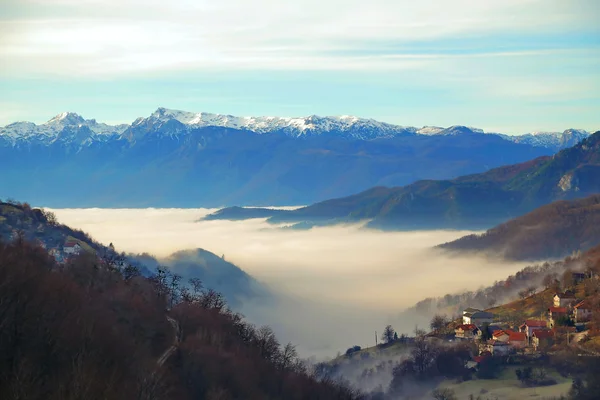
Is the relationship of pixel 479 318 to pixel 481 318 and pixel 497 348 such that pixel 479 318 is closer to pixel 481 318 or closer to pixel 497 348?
pixel 481 318

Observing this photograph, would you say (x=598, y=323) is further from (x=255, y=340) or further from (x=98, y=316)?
(x=98, y=316)

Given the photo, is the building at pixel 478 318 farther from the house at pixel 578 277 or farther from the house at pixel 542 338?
the house at pixel 542 338

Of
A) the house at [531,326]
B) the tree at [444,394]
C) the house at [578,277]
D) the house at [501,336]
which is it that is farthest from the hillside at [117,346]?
the house at [578,277]

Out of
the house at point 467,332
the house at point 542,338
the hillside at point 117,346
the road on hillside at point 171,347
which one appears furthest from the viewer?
the house at point 467,332

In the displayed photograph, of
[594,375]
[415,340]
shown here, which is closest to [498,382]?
[594,375]

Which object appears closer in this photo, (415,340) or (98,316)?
(98,316)

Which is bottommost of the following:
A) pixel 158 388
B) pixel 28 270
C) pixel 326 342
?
pixel 326 342

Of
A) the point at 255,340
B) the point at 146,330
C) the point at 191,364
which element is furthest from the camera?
the point at 255,340
